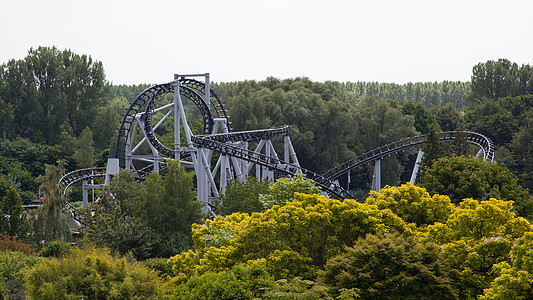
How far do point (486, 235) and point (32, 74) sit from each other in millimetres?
58124

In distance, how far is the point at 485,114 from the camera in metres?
71.4

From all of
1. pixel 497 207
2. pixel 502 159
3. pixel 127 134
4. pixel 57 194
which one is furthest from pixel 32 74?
pixel 497 207

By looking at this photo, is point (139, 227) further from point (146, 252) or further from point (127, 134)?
point (127, 134)

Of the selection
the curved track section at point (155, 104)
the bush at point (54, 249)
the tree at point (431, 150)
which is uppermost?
the curved track section at point (155, 104)

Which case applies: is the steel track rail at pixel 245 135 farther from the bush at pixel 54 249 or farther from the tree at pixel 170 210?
the bush at pixel 54 249

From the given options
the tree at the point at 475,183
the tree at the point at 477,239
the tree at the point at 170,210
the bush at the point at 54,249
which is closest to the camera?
the tree at the point at 477,239

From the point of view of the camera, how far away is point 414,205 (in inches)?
916

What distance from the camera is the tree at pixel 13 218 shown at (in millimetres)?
32406

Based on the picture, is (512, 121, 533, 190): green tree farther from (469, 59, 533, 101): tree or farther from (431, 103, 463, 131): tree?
(469, 59, 533, 101): tree

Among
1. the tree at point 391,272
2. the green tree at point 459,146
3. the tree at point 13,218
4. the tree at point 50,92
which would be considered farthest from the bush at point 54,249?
the tree at point 50,92

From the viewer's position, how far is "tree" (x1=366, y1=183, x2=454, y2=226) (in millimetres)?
23312

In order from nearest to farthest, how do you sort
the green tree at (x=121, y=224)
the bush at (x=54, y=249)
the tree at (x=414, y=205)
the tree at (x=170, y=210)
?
the tree at (x=414, y=205)
the bush at (x=54, y=249)
the green tree at (x=121, y=224)
the tree at (x=170, y=210)

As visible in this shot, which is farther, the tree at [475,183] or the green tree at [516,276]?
the tree at [475,183]

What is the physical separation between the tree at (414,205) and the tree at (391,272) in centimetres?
470
